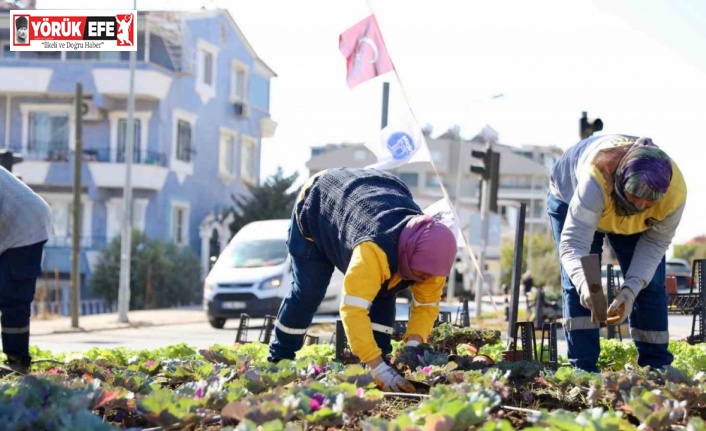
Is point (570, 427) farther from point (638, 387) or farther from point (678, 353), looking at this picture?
point (678, 353)

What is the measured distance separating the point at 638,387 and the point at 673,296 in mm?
4773

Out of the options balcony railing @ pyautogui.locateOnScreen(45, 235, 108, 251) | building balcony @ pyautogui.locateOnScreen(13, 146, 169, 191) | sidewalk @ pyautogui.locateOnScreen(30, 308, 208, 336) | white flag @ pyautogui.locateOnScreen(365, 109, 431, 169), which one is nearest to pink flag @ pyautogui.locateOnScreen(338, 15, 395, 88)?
white flag @ pyautogui.locateOnScreen(365, 109, 431, 169)

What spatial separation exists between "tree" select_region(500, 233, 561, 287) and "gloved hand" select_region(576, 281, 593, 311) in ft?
166

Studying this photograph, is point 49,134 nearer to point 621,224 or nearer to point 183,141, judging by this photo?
point 183,141

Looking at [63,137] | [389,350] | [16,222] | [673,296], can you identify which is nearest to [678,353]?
[673,296]

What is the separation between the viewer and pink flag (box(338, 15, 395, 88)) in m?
14.0

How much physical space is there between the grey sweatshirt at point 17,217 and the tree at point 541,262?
164 ft

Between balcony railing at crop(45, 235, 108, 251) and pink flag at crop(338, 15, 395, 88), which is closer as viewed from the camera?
pink flag at crop(338, 15, 395, 88)

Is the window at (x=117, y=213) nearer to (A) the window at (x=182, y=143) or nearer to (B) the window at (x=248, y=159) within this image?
(A) the window at (x=182, y=143)

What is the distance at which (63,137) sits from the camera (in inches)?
1480

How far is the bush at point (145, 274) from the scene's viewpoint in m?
33.8

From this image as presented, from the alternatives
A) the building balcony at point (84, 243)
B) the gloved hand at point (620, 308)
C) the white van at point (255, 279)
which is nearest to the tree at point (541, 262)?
the building balcony at point (84, 243)

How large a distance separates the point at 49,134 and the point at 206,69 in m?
7.16

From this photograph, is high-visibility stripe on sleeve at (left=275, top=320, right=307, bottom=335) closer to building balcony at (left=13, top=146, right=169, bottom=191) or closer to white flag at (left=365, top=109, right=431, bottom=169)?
white flag at (left=365, top=109, right=431, bottom=169)
